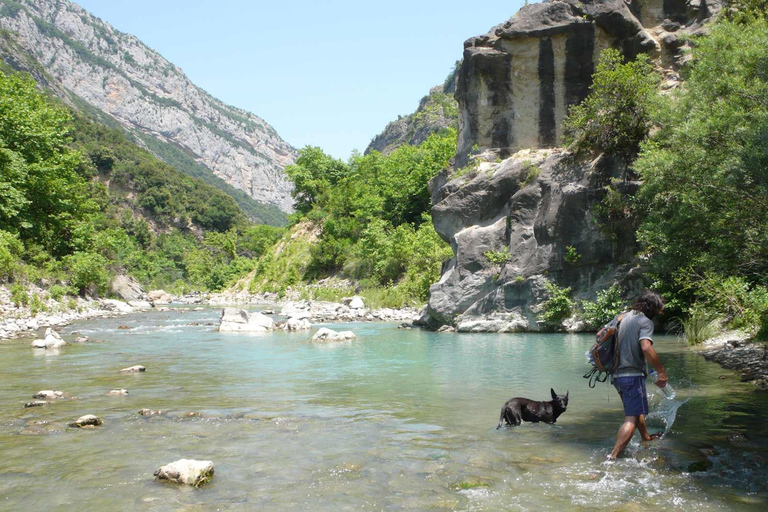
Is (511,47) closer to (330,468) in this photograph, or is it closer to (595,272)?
(595,272)

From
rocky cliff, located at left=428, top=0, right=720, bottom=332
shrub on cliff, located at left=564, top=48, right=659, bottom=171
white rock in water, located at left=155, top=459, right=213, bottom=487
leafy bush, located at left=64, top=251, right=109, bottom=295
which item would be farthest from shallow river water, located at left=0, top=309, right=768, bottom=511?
leafy bush, located at left=64, top=251, right=109, bottom=295

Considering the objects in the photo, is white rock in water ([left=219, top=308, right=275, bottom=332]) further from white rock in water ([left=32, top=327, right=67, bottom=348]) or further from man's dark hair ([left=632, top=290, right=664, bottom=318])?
man's dark hair ([left=632, top=290, right=664, bottom=318])

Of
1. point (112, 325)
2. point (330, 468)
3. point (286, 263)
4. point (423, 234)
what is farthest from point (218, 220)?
point (330, 468)

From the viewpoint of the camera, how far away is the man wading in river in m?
6.00

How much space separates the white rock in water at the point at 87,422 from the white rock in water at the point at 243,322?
14.8m

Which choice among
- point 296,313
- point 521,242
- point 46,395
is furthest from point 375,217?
point 46,395

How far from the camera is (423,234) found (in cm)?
3728

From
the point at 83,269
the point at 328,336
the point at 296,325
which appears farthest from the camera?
the point at 83,269

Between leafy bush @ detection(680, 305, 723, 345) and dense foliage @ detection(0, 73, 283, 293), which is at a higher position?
dense foliage @ detection(0, 73, 283, 293)

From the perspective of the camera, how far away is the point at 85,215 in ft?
105

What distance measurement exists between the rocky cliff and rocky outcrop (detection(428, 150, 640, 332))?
41 millimetres

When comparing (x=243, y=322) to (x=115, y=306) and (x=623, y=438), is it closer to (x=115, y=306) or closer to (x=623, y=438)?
(x=115, y=306)

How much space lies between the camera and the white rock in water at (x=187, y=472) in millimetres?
5324

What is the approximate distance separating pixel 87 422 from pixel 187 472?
9.64 feet
